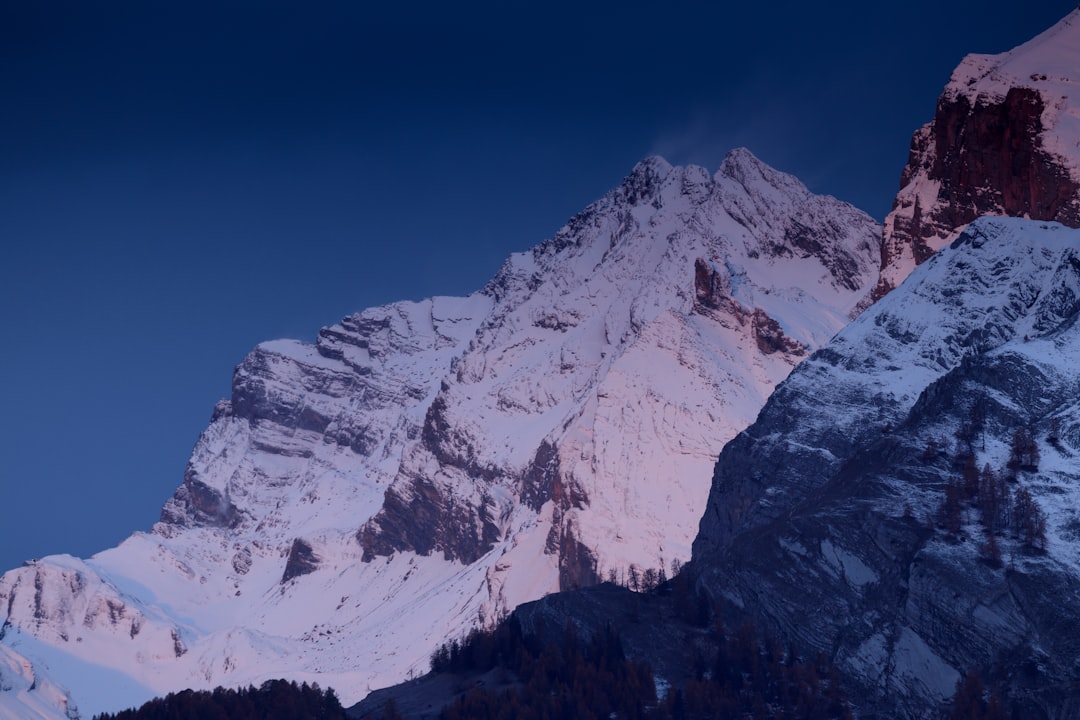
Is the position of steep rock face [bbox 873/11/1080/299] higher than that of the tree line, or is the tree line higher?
steep rock face [bbox 873/11/1080/299]

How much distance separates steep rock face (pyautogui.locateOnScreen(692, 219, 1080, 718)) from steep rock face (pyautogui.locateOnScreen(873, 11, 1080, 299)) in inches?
371

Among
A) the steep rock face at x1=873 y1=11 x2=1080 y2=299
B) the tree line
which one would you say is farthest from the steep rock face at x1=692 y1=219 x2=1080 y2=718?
the tree line

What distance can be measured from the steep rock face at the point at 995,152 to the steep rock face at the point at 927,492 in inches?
371

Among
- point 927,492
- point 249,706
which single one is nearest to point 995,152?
point 927,492

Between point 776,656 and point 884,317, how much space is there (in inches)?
1459

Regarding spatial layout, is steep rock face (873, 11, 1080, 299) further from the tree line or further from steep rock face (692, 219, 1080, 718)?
the tree line

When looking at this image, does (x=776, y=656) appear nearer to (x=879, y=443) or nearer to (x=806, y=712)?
(x=806, y=712)

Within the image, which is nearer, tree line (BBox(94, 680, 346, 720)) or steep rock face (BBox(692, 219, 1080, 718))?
steep rock face (BBox(692, 219, 1080, 718))

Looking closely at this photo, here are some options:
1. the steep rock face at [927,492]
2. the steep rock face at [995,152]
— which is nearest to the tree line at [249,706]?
the steep rock face at [927,492]

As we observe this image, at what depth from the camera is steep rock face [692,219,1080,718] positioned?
4318 inches

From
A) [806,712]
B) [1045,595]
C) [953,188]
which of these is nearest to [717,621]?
[806,712]

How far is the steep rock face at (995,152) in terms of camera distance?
154m

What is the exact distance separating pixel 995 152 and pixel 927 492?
50.7m

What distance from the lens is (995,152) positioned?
531 ft
